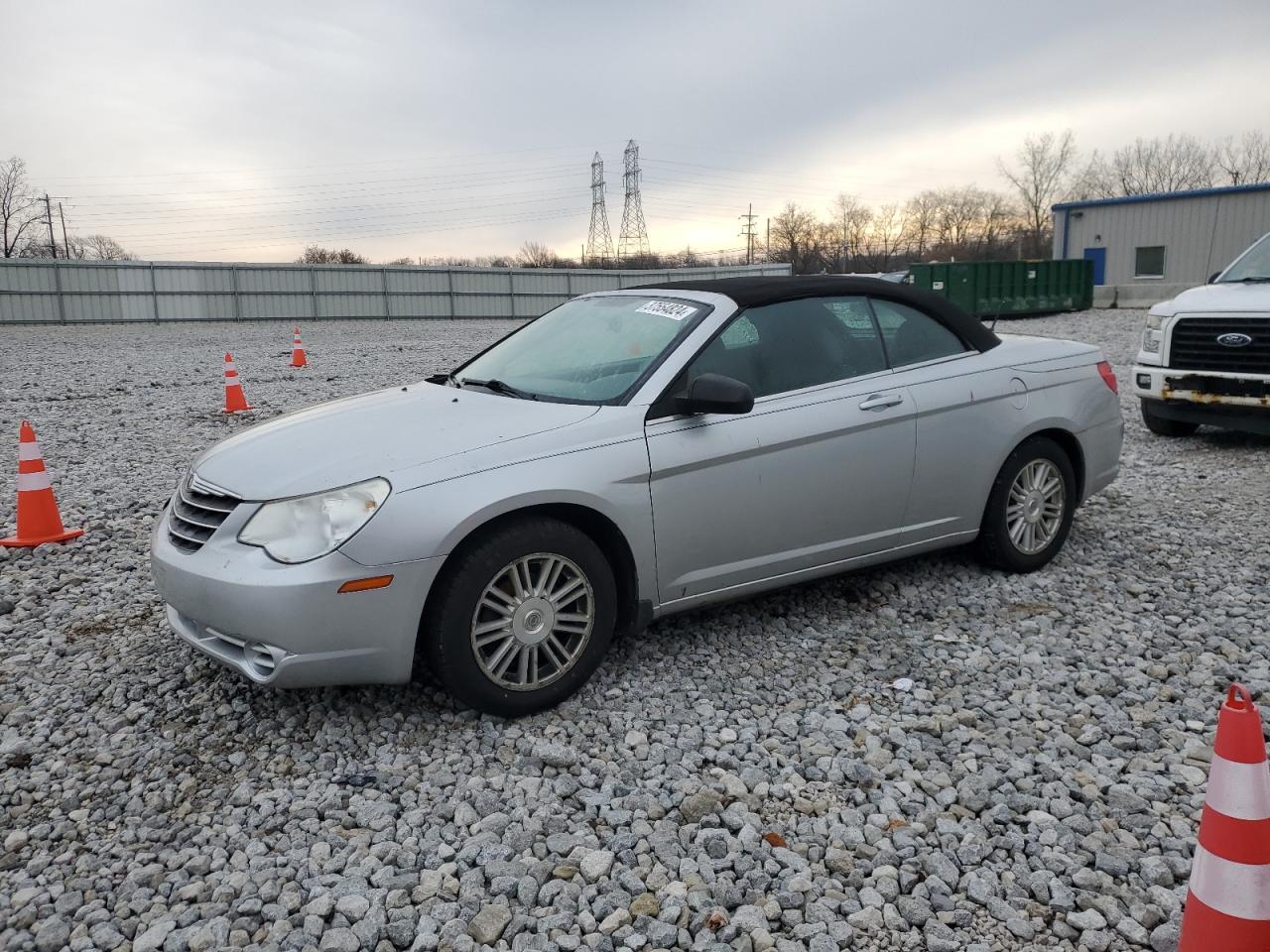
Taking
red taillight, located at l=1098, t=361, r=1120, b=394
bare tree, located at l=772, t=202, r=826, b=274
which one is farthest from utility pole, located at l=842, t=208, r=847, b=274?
red taillight, located at l=1098, t=361, r=1120, b=394

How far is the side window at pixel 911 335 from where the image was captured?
16.1 feet

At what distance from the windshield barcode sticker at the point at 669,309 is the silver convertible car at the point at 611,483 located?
2 cm

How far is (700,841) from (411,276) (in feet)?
112

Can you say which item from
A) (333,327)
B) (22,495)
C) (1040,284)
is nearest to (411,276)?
(333,327)

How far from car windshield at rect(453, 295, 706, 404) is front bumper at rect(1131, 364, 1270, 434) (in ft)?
20.4

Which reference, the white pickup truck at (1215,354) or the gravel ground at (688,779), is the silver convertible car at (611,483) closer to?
the gravel ground at (688,779)

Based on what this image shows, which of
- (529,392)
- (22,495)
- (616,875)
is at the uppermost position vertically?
(529,392)

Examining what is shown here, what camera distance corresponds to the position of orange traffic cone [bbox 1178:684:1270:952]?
2084mm

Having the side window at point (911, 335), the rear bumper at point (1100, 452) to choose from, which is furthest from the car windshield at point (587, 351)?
the rear bumper at point (1100, 452)

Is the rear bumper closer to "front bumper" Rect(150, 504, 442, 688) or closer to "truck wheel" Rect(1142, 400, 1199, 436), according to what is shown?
"front bumper" Rect(150, 504, 442, 688)

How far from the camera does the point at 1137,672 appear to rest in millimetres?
4176

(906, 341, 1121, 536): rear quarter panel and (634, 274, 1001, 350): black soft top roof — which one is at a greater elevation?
(634, 274, 1001, 350): black soft top roof

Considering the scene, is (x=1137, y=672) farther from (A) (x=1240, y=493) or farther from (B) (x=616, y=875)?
(A) (x=1240, y=493)

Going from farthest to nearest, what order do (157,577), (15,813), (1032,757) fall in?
(157,577)
(1032,757)
(15,813)
